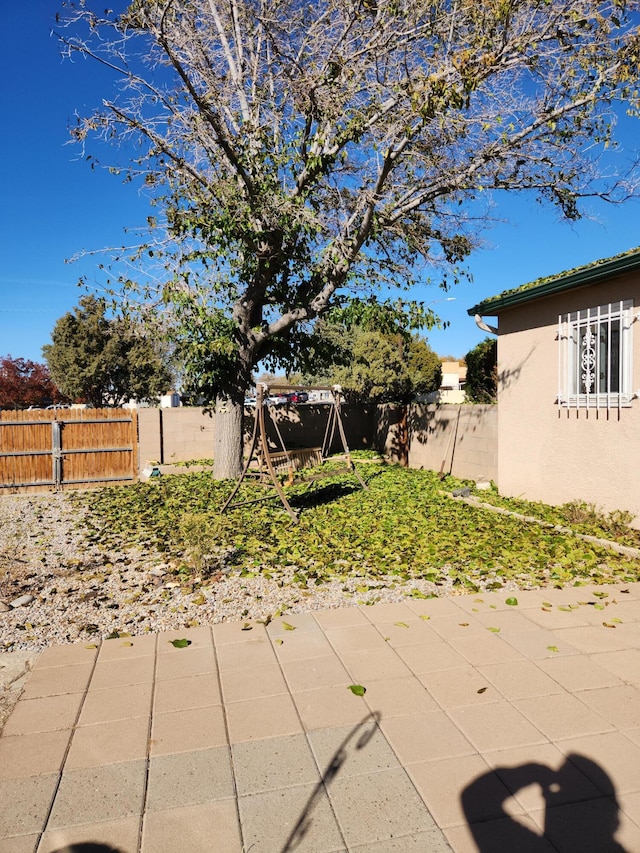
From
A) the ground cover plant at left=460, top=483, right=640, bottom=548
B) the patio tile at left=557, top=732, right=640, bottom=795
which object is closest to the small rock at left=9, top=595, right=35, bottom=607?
the patio tile at left=557, top=732, right=640, bottom=795

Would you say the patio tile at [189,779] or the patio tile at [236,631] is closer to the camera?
the patio tile at [189,779]

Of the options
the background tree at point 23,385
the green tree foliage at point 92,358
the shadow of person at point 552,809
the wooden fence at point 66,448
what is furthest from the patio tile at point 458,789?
the background tree at point 23,385

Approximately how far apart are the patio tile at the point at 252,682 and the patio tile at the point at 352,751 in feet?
1.67

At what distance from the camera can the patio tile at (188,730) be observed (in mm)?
2611

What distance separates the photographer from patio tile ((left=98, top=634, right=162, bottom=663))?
3600mm

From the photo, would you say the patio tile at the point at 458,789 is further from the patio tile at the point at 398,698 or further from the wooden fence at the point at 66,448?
the wooden fence at the point at 66,448

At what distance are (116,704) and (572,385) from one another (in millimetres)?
6415

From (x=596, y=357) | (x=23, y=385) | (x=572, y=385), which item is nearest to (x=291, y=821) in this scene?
(x=596, y=357)

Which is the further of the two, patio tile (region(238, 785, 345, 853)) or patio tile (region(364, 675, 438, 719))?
patio tile (region(364, 675, 438, 719))

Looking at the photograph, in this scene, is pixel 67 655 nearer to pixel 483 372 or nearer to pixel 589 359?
pixel 589 359

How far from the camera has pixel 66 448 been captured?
11609 millimetres

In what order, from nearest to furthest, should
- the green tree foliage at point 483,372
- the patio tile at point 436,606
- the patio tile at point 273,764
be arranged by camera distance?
the patio tile at point 273,764 < the patio tile at point 436,606 < the green tree foliage at point 483,372

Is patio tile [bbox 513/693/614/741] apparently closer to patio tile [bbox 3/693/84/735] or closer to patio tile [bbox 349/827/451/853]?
patio tile [bbox 349/827/451/853]

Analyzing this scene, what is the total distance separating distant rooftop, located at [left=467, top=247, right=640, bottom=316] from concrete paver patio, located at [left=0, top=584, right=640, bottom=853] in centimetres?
387
